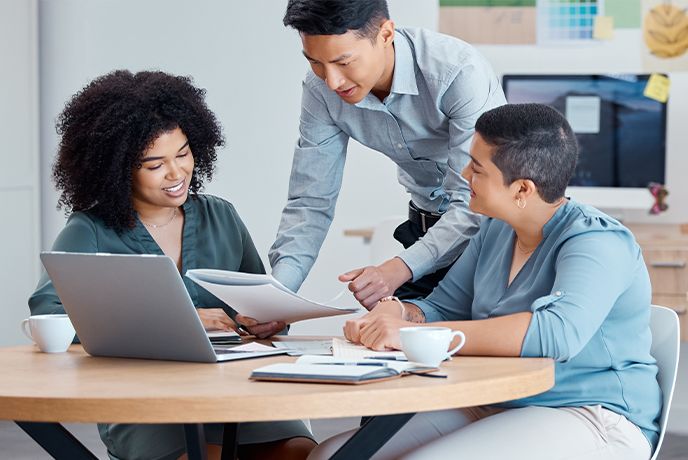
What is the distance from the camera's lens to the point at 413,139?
96.4 inches

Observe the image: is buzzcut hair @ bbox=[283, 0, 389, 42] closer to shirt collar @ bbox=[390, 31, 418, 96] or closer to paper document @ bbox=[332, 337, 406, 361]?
shirt collar @ bbox=[390, 31, 418, 96]

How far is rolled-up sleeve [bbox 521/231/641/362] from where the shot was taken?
5.55 ft

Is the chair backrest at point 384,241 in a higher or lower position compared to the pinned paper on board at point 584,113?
lower

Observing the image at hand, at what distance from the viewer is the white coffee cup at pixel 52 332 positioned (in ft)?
6.17

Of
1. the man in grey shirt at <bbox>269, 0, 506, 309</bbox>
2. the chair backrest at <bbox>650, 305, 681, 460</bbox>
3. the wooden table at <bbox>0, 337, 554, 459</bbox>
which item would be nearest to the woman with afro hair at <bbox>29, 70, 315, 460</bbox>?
the man in grey shirt at <bbox>269, 0, 506, 309</bbox>

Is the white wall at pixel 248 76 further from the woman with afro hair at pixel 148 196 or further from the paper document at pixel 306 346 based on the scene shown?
the paper document at pixel 306 346

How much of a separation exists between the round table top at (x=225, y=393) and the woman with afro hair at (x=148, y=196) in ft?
1.65

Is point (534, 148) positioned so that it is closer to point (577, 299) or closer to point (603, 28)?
point (577, 299)

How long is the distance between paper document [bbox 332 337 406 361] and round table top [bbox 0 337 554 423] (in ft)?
0.34

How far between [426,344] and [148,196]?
0.85 meters

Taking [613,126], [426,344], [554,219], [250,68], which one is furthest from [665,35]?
[426,344]

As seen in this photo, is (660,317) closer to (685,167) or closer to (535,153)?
(535,153)

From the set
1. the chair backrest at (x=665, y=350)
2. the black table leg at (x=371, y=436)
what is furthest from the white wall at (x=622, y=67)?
the black table leg at (x=371, y=436)

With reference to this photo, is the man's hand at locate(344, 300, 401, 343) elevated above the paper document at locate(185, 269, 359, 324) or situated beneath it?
situated beneath
